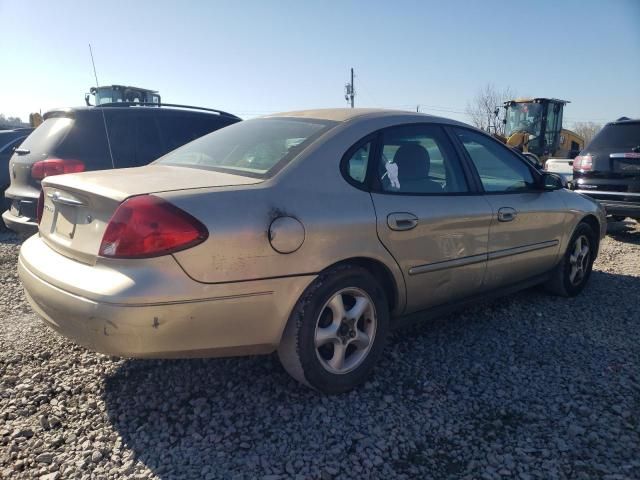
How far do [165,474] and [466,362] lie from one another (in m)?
1.92

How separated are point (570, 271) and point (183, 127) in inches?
179

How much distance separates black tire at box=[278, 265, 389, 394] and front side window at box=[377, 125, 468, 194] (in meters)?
0.58

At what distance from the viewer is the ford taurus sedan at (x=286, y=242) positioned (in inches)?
90.5

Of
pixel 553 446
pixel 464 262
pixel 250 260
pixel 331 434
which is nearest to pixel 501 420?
pixel 553 446

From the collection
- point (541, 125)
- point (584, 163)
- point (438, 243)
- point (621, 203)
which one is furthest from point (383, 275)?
point (541, 125)

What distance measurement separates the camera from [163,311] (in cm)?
225

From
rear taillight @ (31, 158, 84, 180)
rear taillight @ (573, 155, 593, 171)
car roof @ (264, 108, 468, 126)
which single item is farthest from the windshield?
rear taillight @ (31, 158, 84, 180)

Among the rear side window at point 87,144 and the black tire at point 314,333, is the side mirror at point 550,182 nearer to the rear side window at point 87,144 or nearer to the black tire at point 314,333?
the black tire at point 314,333

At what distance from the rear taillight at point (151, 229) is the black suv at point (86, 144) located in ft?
10.3

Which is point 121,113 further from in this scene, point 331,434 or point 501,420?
point 501,420

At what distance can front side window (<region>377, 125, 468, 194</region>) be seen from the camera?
312 cm

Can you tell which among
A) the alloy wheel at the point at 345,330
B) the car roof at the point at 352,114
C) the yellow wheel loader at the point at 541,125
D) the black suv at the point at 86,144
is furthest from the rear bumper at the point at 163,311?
the yellow wheel loader at the point at 541,125

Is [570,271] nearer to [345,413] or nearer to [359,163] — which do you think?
[359,163]

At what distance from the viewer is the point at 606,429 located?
2.58 meters
